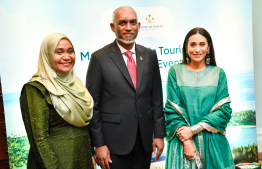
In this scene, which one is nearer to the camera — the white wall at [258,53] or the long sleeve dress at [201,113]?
the long sleeve dress at [201,113]

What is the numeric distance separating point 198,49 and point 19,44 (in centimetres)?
190

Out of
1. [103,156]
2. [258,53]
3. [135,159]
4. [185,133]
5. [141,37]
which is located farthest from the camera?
[258,53]

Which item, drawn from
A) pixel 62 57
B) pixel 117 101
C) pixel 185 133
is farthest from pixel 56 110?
pixel 185 133

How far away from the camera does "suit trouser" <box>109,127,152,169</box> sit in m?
2.61

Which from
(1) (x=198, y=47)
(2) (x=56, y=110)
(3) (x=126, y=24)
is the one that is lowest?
(2) (x=56, y=110)

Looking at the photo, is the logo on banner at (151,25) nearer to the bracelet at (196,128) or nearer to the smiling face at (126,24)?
the smiling face at (126,24)

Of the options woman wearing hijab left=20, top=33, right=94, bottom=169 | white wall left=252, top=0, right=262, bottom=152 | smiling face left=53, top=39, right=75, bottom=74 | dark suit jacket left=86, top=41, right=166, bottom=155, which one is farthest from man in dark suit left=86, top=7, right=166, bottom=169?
white wall left=252, top=0, right=262, bottom=152

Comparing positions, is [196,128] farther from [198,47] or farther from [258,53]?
[258,53]

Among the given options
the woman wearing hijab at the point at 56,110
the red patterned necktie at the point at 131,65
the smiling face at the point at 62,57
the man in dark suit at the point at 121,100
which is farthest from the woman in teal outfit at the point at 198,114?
the smiling face at the point at 62,57

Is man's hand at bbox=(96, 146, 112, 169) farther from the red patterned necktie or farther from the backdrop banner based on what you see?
the backdrop banner

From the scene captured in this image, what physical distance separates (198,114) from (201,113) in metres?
0.03

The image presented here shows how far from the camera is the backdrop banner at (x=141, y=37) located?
341cm

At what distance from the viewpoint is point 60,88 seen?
2.11 m

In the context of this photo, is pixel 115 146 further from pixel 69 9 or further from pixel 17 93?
pixel 69 9
